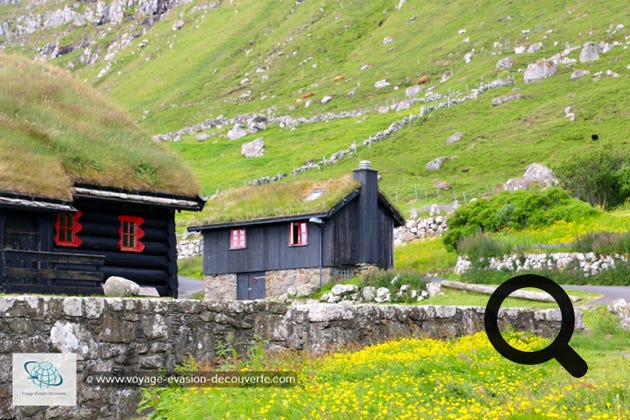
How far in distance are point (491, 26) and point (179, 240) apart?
292ft

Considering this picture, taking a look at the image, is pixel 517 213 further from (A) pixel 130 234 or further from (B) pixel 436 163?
(B) pixel 436 163

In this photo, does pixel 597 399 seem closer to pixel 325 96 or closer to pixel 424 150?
pixel 424 150

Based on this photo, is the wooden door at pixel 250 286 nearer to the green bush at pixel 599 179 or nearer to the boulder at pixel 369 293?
the boulder at pixel 369 293

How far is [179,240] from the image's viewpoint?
220 feet

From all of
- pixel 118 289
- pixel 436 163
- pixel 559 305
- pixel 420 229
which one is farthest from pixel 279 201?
pixel 436 163

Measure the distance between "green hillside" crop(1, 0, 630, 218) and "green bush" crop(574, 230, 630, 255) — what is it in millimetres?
17965

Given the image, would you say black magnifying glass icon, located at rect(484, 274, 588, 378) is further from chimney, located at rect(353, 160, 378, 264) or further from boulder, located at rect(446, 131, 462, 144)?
boulder, located at rect(446, 131, 462, 144)

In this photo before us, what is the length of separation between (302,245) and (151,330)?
2839 centimetres

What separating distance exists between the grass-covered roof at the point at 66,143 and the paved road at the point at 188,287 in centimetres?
1860

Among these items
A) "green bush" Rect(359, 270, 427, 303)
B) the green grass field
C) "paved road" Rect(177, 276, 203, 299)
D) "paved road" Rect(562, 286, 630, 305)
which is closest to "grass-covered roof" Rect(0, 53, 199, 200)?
the green grass field

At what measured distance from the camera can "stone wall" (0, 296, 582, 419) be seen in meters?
12.6

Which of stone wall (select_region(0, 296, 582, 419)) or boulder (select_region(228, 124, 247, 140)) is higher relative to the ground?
boulder (select_region(228, 124, 247, 140))

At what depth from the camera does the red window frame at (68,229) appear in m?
25.0

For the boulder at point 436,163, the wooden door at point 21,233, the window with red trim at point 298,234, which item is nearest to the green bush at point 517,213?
the window with red trim at point 298,234
